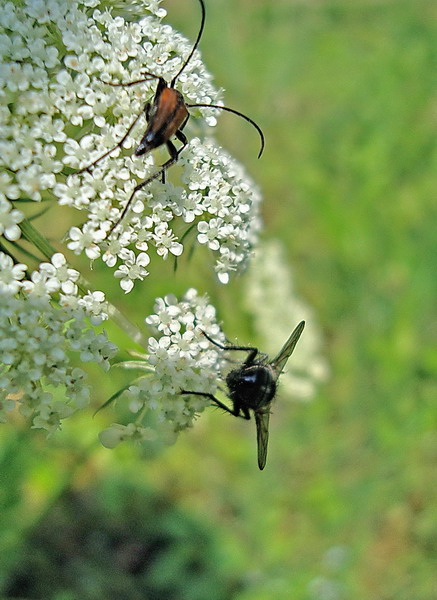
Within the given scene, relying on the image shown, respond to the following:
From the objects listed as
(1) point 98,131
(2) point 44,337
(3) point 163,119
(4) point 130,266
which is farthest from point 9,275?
(3) point 163,119

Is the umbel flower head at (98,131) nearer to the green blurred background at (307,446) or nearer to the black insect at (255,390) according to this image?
the black insect at (255,390)

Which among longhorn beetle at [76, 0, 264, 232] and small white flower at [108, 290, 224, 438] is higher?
longhorn beetle at [76, 0, 264, 232]

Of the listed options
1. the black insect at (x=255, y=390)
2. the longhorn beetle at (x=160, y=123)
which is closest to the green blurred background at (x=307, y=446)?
the black insect at (x=255, y=390)

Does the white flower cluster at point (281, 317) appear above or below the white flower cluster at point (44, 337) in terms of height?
above

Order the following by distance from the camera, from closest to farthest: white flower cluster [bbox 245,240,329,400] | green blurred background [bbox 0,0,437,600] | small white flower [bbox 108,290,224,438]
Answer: small white flower [bbox 108,290,224,438]
green blurred background [bbox 0,0,437,600]
white flower cluster [bbox 245,240,329,400]

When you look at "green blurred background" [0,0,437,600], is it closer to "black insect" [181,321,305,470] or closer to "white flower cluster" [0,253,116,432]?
"black insect" [181,321,305,470]

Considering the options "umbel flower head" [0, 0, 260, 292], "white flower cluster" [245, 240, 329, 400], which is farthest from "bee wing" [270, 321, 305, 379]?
"white flower cluster" [245, 240, 329, 400]
